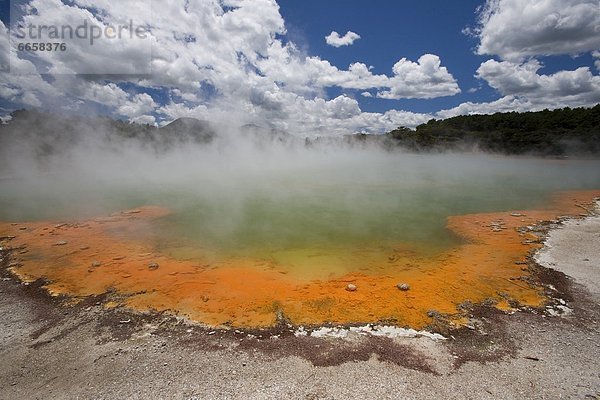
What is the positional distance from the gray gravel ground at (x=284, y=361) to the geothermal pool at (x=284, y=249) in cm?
50

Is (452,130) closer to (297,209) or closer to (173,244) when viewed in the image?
(297,209)

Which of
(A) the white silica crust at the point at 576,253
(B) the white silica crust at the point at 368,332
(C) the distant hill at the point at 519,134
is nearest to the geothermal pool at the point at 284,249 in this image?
(B) the white silica crust at the point at 368,332

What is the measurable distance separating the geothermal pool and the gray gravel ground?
495 mm

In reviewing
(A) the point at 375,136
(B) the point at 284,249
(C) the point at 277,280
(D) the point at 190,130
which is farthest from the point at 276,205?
(A) the point at 375,136

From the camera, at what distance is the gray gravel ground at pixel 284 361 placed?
3086mm

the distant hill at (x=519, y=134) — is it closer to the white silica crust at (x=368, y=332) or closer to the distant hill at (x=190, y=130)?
the distant hill at (x=190, y=130)

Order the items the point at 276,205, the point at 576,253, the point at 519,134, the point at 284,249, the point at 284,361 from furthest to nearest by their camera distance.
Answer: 1. the point at 519,134
2. the point at 276,205
3. the point at 284,249
4. the point at 576,253
5. the point at 284,361

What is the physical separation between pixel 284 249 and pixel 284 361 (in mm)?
3686

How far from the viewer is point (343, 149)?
51.6m

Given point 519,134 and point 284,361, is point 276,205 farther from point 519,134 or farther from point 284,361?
point 519,134

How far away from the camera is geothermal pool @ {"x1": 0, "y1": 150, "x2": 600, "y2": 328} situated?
4.83 m

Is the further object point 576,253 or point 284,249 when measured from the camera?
point 284,249

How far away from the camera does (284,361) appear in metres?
3.48

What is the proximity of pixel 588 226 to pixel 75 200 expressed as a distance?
17346mm
